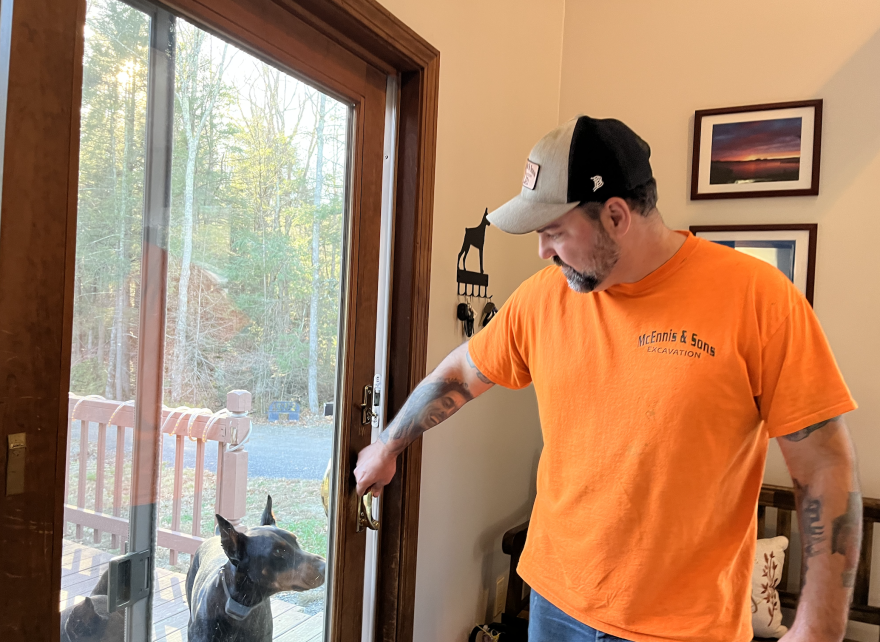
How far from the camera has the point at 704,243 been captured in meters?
1.07

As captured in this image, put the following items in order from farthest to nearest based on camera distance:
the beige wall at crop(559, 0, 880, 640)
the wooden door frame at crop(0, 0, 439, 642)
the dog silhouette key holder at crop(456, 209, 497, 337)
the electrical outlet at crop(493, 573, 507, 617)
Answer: the electrical outlet at crop(493, 573, 507, 617) < the beige wall at crop(559, 0, 880, 640) < the dog silhouette key holder at crop(456, 209, 497, 337) < the wooden door frame at crop(0, 0, 439, 642)

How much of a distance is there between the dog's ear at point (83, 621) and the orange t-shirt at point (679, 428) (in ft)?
2.58

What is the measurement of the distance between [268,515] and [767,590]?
160 centimetres

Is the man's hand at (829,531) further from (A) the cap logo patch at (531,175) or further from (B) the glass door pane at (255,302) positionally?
(B) the glass door pane at (255,302)

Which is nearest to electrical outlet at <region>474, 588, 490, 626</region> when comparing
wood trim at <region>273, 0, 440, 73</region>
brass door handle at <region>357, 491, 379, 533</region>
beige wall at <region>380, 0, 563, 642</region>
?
beige wall at <region>380, 0, 563, 642</region>

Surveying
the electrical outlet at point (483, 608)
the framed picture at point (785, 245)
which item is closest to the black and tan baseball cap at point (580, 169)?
the framed picture at point (785, 245)

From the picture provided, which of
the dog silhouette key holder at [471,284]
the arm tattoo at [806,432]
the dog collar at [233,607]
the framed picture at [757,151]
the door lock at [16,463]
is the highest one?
the framed picture at [757,151]

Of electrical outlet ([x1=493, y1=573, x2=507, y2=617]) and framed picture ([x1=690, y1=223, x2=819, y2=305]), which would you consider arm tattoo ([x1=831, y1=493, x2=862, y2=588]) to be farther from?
electrical outlet ([x1=493, y1=573, x2=507, y2=617])

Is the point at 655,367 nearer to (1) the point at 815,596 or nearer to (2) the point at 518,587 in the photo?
(1) the point at 815,596

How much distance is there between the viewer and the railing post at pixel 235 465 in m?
1.25

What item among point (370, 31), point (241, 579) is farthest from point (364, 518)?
point (370, 31)

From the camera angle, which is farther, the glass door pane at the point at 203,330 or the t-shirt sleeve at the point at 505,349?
the t-shirt sleeve at the point at 505,349

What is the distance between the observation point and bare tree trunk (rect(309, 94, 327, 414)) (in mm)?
1432

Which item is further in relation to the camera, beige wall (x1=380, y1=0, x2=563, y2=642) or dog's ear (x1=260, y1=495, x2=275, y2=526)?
beige wall (x1=380, y1=0, x2=563, y2=642)
